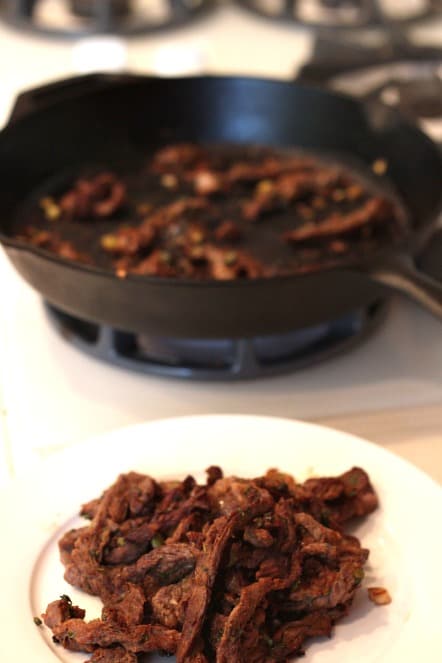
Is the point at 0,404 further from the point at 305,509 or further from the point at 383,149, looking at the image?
the point at 383,149

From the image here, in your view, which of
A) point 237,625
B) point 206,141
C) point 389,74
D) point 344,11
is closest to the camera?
point 237,625

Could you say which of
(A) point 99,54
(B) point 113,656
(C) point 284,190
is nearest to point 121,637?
(B) point 113,656

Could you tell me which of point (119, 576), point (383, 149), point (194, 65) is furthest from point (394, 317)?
point (194, 65)

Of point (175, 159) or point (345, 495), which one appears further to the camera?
point (175, 159)

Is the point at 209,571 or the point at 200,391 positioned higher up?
the point at 209,571

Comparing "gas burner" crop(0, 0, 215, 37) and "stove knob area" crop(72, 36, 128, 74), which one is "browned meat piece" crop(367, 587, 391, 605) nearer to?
"stove knob area" crop(72, 36, 128, 74)

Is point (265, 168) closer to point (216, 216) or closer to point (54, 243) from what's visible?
point (216, 216)

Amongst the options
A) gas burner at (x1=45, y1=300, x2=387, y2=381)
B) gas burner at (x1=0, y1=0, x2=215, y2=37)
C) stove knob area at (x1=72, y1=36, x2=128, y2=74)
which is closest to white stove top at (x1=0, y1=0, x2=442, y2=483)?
gas burner at (x1=45, y1=300, x2=387, y2=381)

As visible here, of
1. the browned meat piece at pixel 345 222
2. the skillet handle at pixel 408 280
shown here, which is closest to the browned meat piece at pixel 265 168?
the browned meat piece at pixel 345 222
